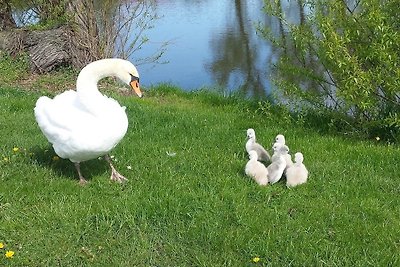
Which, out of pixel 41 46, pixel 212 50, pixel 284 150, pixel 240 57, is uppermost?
pixel 284 150

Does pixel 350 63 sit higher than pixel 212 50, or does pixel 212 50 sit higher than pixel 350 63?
pixel 350 63

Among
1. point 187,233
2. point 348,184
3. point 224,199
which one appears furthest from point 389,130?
point 187,233

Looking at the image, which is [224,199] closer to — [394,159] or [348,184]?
[348,184]

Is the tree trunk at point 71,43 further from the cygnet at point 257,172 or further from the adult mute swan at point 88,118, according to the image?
the cygnet at point 257,172

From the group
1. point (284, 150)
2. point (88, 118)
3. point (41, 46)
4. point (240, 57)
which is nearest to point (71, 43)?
point (41, 46)

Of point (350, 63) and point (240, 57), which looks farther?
point (240, 57)

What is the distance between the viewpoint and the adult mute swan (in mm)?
4977

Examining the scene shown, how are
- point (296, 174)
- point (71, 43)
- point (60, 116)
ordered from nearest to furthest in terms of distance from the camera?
point (60, 116), point (296, 174), point (71, 43)

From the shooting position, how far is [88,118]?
5066 mm

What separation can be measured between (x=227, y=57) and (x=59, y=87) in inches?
241

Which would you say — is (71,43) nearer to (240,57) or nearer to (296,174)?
(240,57)

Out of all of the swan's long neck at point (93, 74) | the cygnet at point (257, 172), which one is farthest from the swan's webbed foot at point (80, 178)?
the cygnet at point (257, 172)

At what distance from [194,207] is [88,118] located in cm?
123

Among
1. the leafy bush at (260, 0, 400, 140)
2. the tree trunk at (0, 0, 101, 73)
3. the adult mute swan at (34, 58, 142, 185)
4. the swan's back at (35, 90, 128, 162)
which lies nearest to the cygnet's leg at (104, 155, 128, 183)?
the adult mute swan at (34, 58, 142, 185)
